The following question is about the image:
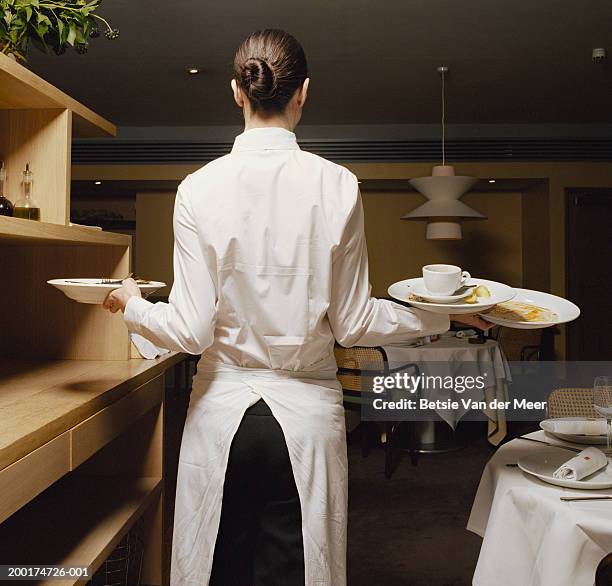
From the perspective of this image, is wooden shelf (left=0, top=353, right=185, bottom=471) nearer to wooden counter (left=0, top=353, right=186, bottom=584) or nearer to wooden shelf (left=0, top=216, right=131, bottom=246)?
wooden counter (left=0, top=353, right=186, bottom=584)

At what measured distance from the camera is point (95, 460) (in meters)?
2.25

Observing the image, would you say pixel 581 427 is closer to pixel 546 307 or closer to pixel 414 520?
pixel 546 307

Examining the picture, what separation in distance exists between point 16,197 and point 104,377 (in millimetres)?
542

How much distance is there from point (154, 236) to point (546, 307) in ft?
22.5

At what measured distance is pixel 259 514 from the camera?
143 centimetres

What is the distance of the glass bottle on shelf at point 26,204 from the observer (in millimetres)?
1820

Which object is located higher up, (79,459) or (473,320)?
(473,320)

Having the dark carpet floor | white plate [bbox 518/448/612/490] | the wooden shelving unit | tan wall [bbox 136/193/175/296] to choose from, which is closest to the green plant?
the wooden shelving unit

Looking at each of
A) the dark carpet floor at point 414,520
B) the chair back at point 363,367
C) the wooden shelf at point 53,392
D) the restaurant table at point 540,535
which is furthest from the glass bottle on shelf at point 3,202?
the chair back at point 363,367

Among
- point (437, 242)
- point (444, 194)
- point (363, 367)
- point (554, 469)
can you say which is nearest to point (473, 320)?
point (554, 469)

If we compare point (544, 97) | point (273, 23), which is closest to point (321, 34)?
point (273, 23)

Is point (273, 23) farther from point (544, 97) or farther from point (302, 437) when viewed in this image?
point (302, 437)

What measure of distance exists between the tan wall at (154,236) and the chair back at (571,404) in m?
5.96

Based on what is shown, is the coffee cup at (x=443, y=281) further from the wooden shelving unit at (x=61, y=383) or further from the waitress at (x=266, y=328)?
the wooden shelving unit at (x=61, y=383)
